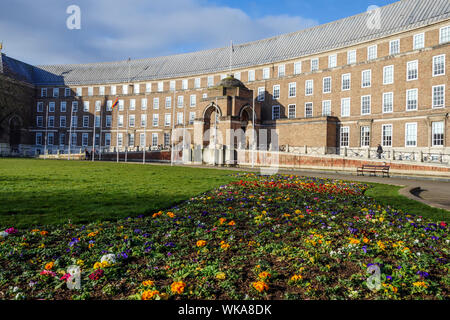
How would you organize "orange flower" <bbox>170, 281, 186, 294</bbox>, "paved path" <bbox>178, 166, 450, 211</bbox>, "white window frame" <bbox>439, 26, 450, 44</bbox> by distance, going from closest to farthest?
"orange flower" <bbox>170, 281, 186, 294</bbox>, "paved path" <bbox>178, 166, 450, 211</bbox>, "white window frame" <bbox>439, 26, 450, 44</bbox>

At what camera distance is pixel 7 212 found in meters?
7.61

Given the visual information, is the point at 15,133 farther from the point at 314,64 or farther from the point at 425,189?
the point at 425,189

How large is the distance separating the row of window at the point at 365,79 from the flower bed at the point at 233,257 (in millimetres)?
36221

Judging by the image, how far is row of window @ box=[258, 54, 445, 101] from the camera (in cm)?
3662

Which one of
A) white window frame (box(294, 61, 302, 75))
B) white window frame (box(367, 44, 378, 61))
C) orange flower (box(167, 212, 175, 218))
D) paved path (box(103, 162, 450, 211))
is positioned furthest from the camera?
white window frame (box(294, 61, 302, 75))

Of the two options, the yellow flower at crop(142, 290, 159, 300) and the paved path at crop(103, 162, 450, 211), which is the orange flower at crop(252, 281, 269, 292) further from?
the paved path at crop(103, 162, 450, 211)

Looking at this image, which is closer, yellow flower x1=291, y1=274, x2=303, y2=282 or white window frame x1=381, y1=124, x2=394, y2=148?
yellow flower x1=291, y1=274, x2=303, y2=282

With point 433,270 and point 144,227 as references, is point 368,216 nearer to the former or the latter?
point 433,270

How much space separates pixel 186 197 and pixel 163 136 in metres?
58.8

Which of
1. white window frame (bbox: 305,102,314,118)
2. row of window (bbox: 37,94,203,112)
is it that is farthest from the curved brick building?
white window frame (bbox: 305,102,314,118)

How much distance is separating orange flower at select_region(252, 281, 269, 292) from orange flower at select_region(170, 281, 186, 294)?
83 centimetres

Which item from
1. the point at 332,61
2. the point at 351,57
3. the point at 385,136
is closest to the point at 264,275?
the point at 385,136

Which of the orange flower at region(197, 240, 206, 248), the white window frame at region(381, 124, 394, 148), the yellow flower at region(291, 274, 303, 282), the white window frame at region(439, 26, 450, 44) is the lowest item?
the yellow flower at region(291, 274, 303, 282)
